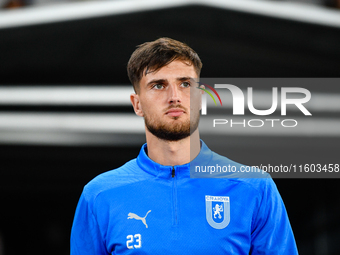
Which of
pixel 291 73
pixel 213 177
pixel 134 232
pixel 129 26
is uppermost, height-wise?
pixel 129 26

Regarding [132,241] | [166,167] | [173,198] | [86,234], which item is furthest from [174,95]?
[86,234]

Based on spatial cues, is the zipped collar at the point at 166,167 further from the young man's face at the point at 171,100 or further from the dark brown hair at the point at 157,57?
the dark brown hair at the point at 157,57

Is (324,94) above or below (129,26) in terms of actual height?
below

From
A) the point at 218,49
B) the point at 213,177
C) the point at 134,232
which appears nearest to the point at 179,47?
the point at 213,177

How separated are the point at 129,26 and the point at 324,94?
1697 millimetres

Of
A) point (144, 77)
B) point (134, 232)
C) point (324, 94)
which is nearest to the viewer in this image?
point (134, 232)

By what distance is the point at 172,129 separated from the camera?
1321 millimetres

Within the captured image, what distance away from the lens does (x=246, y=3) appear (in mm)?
3109

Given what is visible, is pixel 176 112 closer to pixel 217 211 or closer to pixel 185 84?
pixel 185 84

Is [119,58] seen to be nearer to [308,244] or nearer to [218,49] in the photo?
[218,49]

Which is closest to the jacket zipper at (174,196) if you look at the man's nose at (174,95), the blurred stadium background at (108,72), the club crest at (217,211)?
the club crest at (217,211)

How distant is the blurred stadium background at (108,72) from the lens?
2.94 metres

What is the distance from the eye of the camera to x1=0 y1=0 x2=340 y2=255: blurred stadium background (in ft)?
9.65

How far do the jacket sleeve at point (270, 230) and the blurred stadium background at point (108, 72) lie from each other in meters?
1.52
